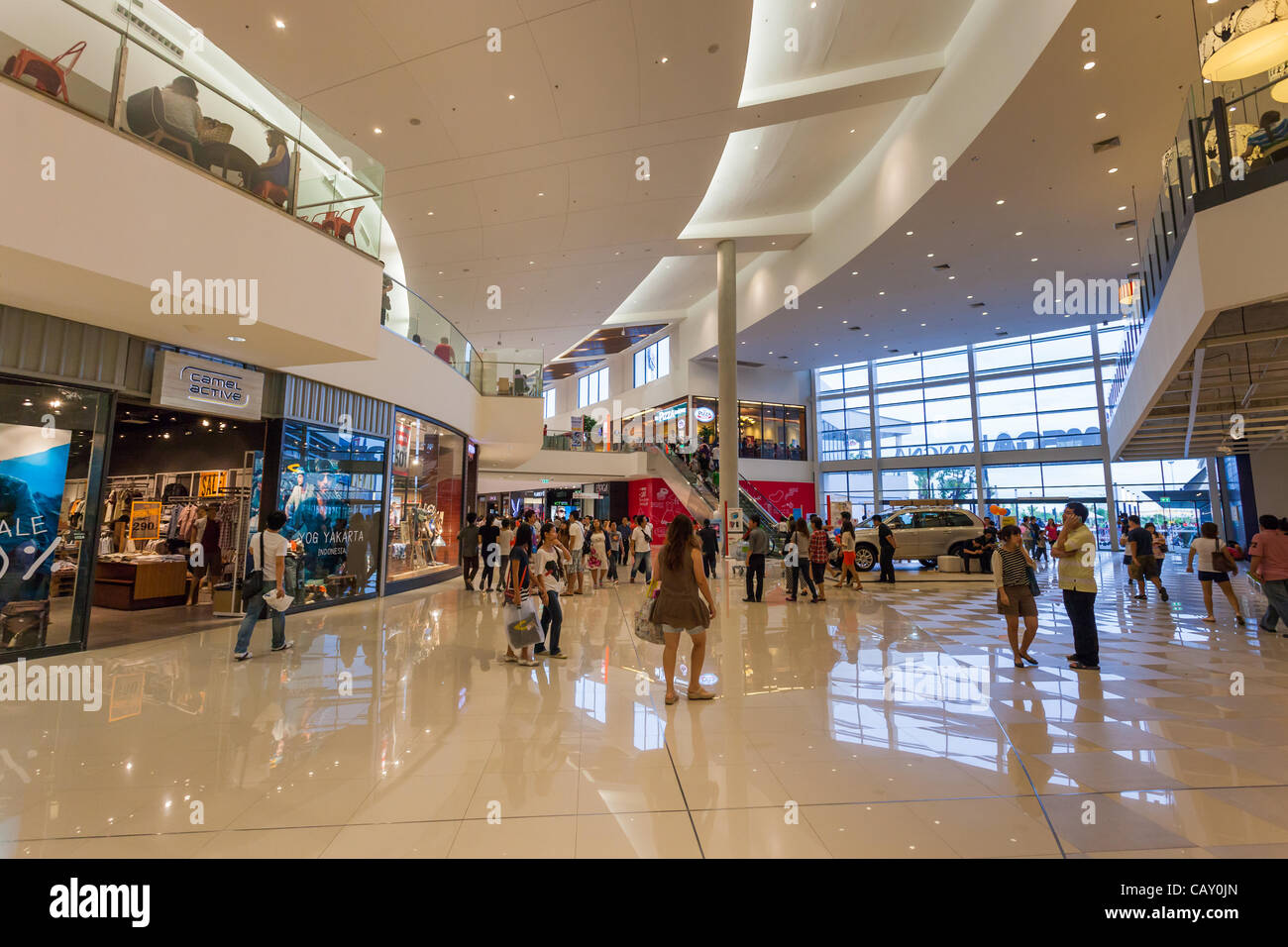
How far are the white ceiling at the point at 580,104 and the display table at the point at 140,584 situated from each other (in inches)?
322

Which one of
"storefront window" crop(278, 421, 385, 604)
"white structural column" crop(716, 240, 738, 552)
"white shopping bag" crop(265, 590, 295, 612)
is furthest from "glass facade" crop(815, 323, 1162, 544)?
"white shopping bag" crop(265, 590, 295, 612)

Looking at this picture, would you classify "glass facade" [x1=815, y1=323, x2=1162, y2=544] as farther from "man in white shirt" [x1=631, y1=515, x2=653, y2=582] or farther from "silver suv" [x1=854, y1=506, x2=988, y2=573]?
"man in white shirt" [x1=631, y1=515, x2=653, y2=582]

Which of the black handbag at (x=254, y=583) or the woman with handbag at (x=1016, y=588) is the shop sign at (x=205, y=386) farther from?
the woman with handbag at (x=1016, y=588)

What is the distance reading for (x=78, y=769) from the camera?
327 centimetres

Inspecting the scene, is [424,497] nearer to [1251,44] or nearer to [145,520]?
[145,520]

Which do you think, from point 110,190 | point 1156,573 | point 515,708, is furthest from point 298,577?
point 1156,573

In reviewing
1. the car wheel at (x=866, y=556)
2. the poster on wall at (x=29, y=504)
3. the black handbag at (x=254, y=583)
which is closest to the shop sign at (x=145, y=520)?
the poster on wall at (x=29, y=504)

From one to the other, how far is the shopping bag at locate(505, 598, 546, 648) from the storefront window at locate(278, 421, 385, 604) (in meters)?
5.08

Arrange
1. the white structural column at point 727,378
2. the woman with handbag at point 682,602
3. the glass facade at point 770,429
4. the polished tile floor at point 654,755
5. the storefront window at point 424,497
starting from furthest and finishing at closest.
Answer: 1. the glass facade at point 770,429
2. the white structural column at point 727,378
3. the storefront window at point 424,497
4. the woman with handbag at point 682,602
5. the polished tile floor at point 654,755

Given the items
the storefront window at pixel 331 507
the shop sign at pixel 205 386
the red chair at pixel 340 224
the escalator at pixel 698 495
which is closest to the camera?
the shop sign at pixel 205 386

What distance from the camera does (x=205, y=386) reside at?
24.2ft

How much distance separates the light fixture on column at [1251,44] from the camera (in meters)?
4.53
